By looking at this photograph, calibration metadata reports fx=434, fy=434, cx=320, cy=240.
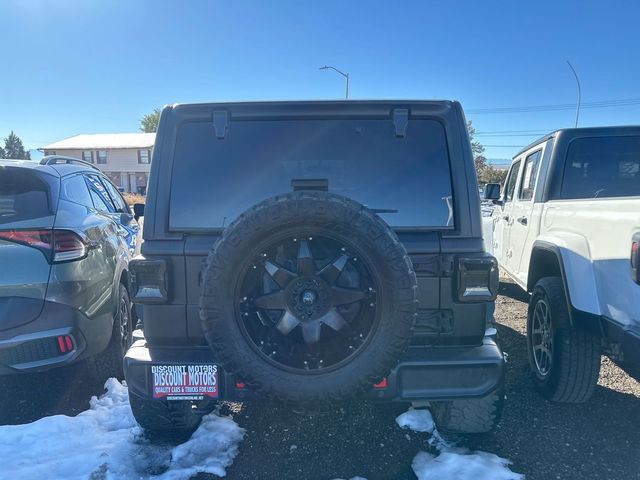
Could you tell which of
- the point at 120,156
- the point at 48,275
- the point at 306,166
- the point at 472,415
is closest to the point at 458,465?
the point at 472,415

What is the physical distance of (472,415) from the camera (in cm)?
261

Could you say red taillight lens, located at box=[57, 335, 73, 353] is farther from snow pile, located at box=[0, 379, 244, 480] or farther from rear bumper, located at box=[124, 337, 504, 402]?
rear bumper, located at box=[124, 337, 504, 402]

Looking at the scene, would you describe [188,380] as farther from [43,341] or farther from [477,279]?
[477,279]

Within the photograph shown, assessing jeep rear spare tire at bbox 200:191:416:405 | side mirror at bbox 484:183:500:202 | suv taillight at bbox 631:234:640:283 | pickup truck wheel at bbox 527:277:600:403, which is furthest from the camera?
side mirror at bbox 484:183:500:202

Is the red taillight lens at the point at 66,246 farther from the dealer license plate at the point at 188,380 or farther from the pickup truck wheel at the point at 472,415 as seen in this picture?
the pickup truck wheel at the point at 472,415

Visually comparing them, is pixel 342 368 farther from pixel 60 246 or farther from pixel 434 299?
pixel 60 246

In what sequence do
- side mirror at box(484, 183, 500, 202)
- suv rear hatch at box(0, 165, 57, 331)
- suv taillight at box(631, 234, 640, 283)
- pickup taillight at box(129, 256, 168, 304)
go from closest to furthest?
suv taillight at box(631, 234, 640, 283), pickup taillight at box(129, 256, 168, 304), suv rear hatch at box(0, 165, 57, 331), side mirror at box(484, 183, 500, 202)

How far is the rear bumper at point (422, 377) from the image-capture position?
2.23 m

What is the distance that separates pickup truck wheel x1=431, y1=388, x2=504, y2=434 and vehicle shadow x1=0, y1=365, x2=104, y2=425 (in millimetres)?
2688

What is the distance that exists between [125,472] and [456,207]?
2.42 meters

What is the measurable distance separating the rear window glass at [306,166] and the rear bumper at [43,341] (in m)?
1.16

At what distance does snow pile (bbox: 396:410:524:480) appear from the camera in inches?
96.7

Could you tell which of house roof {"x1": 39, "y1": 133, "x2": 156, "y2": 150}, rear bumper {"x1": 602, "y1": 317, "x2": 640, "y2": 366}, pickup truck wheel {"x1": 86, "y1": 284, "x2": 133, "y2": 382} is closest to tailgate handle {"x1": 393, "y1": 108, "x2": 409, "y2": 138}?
rear bumper {"x1": 602, "y1": 317, "x2": 640, "y2": 366}

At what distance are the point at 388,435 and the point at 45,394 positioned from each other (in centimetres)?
279
